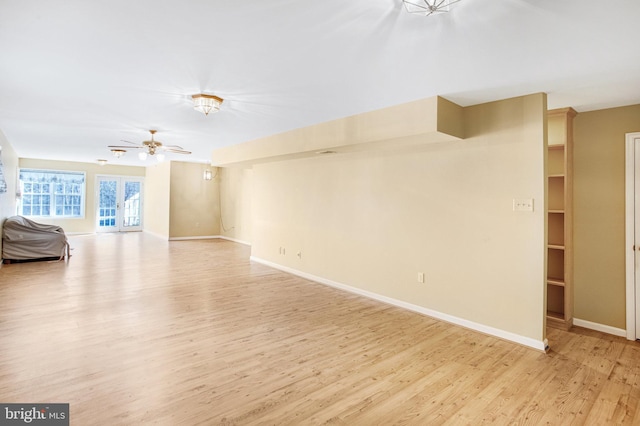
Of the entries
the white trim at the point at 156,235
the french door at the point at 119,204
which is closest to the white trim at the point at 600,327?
the white trim at the point at 156,235

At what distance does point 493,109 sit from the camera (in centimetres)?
339

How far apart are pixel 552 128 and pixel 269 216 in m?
4.93

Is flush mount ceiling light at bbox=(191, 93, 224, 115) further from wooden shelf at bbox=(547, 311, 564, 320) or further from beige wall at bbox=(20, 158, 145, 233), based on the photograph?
beige wall at bbox=(20, 158, 145, 233)

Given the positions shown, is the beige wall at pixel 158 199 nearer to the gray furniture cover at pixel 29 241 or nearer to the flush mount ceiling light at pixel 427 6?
the gray furniture cover at pixel 29 241

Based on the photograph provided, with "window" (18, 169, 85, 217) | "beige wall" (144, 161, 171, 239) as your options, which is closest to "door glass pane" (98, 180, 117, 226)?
"window" (18, 169, 85, 217)

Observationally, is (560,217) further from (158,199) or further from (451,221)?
(158,199)

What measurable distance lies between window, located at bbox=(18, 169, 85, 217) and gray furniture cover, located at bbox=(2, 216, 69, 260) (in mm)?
4592

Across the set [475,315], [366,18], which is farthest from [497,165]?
[366,18]

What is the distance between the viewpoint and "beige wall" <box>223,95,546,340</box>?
3.16 meters

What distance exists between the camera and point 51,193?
34.8 feet

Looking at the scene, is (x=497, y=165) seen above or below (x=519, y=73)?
below

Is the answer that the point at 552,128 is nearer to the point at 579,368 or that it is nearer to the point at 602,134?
the point at 602,134

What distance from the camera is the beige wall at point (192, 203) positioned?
1032cm

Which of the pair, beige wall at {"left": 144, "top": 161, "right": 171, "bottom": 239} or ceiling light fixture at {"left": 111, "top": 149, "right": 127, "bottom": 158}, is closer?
ceiling light fixture at {"left": 111, "top": 149, "right": 127, "bottom": 158}
